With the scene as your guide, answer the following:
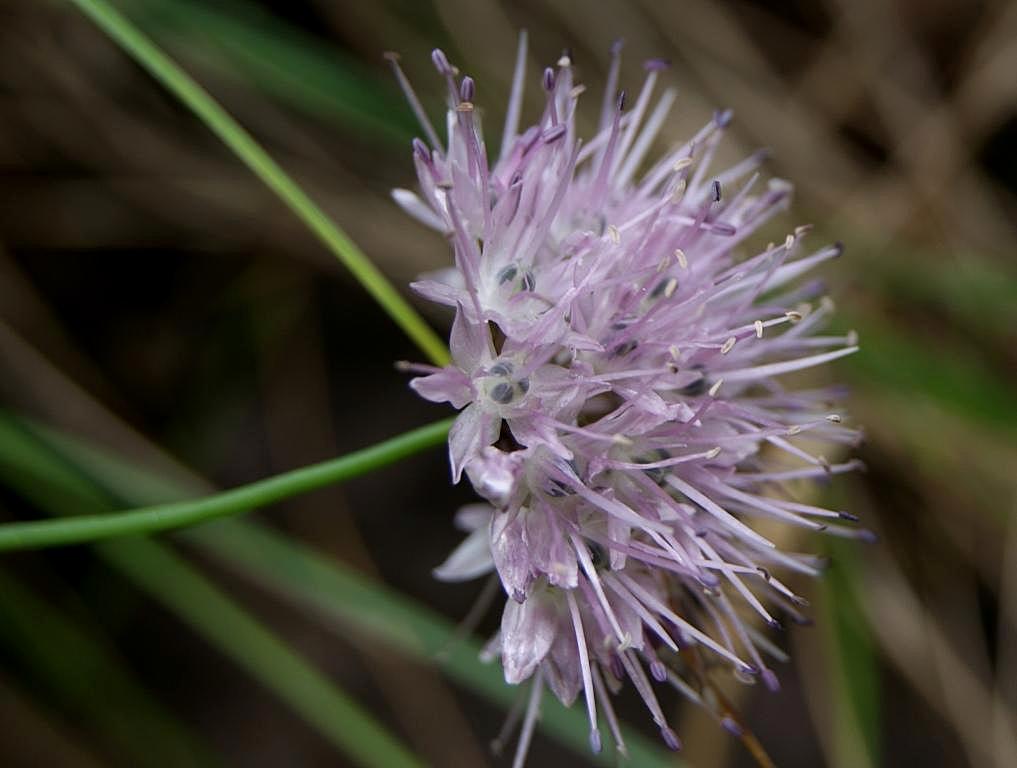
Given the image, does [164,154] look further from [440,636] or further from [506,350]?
[506,350]

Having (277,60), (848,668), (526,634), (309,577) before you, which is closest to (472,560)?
(526,634)

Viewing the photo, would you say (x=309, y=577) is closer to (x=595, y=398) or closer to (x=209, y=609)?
(x=209, y=609)

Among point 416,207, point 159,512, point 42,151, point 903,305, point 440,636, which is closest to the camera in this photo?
point 159,512

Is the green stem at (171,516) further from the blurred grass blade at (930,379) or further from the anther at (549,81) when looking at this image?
the blurred grass blade at (930,379)

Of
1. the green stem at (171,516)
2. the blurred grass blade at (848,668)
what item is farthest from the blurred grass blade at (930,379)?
the green stem at (171,516)

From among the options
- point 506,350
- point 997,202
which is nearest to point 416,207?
point 506,350

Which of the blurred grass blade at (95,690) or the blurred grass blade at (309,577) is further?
the blurred grass blade at (95,690)
